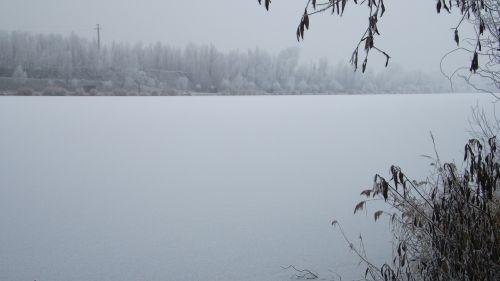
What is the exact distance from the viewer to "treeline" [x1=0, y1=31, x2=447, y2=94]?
47.1m

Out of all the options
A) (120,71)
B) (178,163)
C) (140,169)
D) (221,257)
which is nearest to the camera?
(221,257)

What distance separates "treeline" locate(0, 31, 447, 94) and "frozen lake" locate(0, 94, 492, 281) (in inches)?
1391

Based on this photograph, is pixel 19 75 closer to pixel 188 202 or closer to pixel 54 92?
pixel 54 92

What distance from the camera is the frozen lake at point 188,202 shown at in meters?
2.87

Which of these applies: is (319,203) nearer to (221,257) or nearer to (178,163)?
(221,257)

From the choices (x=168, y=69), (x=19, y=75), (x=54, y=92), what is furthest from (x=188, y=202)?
(x=168, y=69)

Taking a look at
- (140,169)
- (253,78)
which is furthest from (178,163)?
(253,78)

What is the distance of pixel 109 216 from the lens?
3805mm

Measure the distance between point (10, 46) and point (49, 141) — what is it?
4677 centimetres

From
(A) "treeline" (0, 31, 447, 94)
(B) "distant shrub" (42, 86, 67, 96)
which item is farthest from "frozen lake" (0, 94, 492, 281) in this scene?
(A) "treeline" (0, 31, 447, 94)

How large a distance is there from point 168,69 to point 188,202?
55.1 meters

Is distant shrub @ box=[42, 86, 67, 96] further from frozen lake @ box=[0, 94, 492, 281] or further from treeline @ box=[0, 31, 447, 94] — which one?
frozen lake @ box=[0, 94, 492, 281]

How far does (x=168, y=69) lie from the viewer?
57469 millimetres

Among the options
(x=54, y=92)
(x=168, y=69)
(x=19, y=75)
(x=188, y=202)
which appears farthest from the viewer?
(x=168, y=69)
